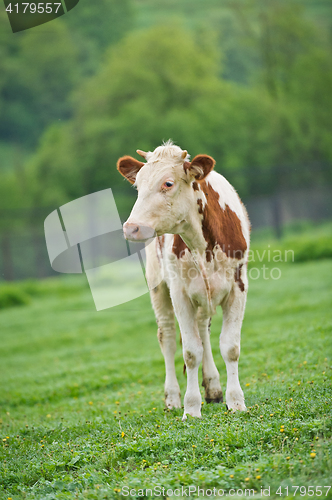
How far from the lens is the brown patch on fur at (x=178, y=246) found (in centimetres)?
546

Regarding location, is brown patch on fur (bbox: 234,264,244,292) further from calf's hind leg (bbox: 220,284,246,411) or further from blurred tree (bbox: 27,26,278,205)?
blurred tree (bbox: 27,26,278,205)

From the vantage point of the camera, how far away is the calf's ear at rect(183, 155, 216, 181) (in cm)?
493

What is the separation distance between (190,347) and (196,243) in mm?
1100

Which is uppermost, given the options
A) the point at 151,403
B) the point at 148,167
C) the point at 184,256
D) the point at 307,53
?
the point at 307,53

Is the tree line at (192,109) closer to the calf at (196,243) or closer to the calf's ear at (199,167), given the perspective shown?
the calf at (196,243)

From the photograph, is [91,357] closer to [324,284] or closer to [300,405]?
[324,284]

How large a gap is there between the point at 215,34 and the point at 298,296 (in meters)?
42.8

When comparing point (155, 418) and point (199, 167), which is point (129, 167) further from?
point (155, 418)

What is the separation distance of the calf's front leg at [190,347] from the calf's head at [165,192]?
2.63 feet

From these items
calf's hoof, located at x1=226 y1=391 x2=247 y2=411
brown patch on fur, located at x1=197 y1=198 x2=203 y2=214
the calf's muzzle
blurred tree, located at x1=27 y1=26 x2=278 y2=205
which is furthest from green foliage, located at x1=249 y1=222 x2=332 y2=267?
blurred tree, located at x1=27 y1=26 x2=278 y2=205

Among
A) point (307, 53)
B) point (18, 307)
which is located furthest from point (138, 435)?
point (307, 53)

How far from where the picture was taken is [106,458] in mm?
4656

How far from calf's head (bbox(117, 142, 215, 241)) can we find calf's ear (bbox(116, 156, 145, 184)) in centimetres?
21

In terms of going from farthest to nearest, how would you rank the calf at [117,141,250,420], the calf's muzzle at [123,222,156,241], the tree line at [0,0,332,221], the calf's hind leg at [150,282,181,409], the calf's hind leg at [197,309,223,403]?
1. the tree line at [0,0,332,221]
2. the calf's hind leg at [150,282,181,409]
3. the calf's hind leg at [197,309,223,403]
4. the calf at [117,141,250,420]
5. the calf's muzzle at [123,222,156,241]
